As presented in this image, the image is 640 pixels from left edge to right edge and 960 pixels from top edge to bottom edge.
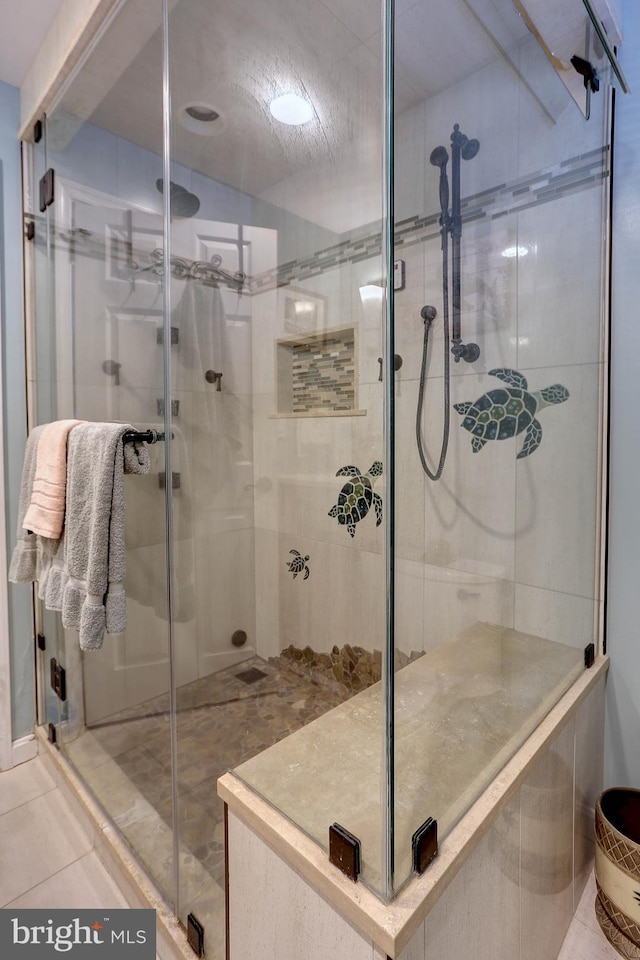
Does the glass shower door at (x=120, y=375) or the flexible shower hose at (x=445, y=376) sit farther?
the glass shower door at (x=120, y=375)

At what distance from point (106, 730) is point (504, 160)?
1.94m

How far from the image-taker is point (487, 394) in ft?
3.47

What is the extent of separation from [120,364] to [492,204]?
108 centimetres

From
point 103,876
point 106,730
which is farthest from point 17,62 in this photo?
point 103,876

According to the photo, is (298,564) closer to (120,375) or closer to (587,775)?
(120,375)

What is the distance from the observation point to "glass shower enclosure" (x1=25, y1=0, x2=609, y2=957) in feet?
3.07

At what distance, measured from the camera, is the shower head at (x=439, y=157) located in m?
0.96

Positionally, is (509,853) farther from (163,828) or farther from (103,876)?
(103,876)

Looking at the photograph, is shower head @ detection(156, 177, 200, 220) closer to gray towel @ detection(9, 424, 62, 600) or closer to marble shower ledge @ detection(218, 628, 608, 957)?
gray towel @ detection(9, 424, 62, 600)

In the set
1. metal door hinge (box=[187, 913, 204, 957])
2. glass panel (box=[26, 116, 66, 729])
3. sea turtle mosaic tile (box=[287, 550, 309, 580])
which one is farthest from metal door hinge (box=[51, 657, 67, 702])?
sea turtle mosaic tile (box=[287, 550, 309, 580])

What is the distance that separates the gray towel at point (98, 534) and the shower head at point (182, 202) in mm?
557

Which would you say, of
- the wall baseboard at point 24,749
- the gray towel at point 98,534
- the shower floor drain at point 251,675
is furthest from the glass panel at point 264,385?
the wall baseboard at point 24,749

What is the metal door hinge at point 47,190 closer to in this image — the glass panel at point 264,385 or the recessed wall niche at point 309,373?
the glass panel at point 264,385

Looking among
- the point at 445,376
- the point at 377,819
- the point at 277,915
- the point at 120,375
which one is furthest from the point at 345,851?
the point at 120,375
